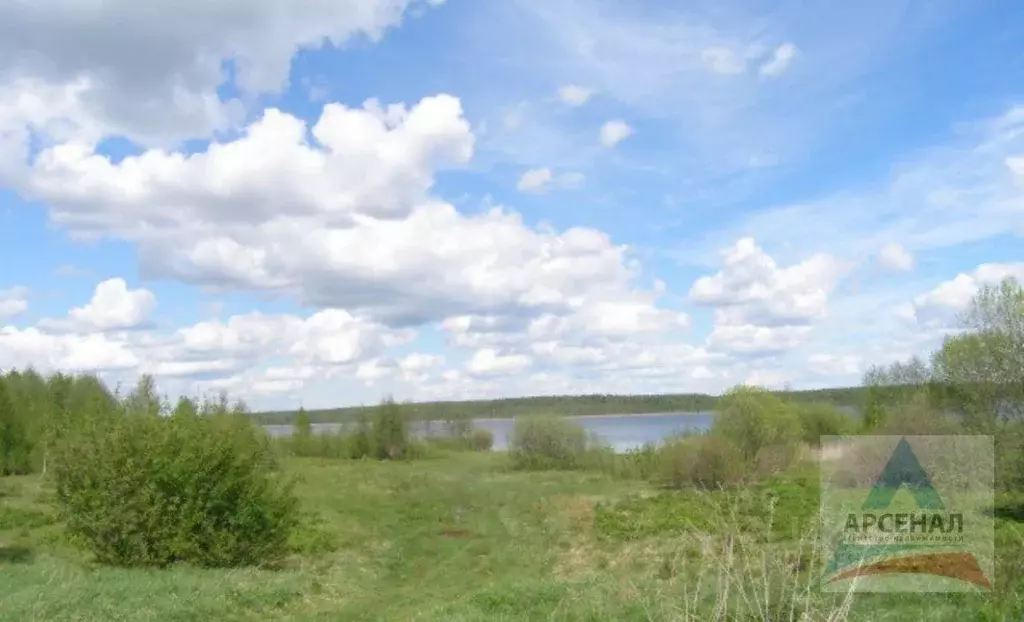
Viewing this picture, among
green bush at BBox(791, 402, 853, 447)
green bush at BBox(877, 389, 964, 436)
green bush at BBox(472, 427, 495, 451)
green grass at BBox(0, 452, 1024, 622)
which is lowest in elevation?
green bush at BBox(472, 427, 495, 451)

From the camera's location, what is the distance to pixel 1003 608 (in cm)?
802

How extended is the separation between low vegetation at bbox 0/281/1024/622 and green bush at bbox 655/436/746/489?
101mm

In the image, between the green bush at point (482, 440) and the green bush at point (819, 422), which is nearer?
the green bush at point (819, 422)

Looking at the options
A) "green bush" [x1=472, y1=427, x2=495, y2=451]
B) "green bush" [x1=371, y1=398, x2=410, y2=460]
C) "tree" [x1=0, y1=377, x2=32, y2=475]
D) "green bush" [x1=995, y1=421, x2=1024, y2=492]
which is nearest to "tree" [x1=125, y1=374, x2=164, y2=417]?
"green bush" [x1=995, y1=421, x2=1024, y2=492]

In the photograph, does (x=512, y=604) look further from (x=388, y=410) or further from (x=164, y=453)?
(x=388, y=410)

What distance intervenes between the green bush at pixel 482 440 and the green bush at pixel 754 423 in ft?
130

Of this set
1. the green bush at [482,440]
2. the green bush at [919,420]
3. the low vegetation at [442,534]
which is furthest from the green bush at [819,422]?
the green bush at [482,440]

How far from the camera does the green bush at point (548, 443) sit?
1928 inches

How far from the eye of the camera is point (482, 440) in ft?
235

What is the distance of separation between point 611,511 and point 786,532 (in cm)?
763

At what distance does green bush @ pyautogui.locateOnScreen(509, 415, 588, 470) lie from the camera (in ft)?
161

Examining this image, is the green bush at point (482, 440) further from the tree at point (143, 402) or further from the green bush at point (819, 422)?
the tree at point (143, 402)

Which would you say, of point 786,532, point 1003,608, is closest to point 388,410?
point 786,532

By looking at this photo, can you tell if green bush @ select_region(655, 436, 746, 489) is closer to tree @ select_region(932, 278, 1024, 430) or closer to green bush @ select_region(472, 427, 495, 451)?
tree @ select_region(932, 278, 1024, 430)
